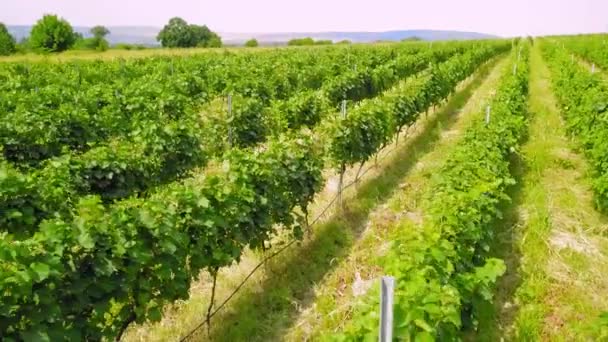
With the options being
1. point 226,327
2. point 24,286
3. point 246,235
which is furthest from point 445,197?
point 24,286

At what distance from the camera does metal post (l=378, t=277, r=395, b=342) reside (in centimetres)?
247

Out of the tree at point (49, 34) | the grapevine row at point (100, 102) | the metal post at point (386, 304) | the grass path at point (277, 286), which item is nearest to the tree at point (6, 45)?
the tree at point (49, 34)

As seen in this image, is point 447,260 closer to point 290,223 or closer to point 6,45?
point 290,223

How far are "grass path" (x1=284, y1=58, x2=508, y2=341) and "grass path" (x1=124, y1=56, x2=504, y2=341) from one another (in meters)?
0.14

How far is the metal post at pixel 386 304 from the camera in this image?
8.12 feet

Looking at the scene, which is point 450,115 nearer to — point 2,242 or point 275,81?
point 275,81

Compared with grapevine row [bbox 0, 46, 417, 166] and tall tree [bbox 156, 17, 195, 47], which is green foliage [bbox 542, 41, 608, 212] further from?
tall tree [bbox 156, 17, 195, 47]

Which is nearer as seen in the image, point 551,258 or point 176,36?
point 551,258

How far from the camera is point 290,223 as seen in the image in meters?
6.87

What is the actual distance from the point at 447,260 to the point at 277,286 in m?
2.72

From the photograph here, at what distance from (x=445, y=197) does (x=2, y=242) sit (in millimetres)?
4270

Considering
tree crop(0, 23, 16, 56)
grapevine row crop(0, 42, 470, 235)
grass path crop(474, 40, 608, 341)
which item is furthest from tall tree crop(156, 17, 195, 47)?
grass path crop(474, 40, 608, 341)

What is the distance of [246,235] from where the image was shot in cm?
583

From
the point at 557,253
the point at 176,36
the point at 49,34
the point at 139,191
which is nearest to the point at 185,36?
the point at 176,36
